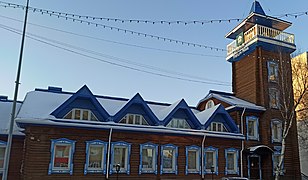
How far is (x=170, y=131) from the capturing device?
20578mm

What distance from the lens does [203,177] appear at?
21.0m

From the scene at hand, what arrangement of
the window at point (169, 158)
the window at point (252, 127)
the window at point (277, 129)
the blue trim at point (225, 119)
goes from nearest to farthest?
the window at point (169, 158) → the blue trim at point (225, 119) → the window at point (252, 127) → the window at point (277, 129)

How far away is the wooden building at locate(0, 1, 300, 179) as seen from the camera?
704 inches

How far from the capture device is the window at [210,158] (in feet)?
70.9

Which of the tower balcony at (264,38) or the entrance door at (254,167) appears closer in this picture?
the entrance door at (254,167)

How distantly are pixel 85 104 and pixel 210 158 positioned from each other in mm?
9319

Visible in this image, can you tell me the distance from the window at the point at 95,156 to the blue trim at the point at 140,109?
93.7 inches

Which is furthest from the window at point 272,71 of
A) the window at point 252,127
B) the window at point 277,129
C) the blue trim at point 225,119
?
the blue trim at point 225,119

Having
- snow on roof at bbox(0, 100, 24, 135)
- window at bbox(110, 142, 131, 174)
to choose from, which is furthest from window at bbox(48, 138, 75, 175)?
snow on roof at bbox(0, 100, 24, 135)

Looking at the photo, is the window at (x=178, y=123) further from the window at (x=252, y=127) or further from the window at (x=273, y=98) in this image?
the window at (x=273, y=98)

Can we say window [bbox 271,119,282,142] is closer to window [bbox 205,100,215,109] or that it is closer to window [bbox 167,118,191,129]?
window [bbox 205,100,215,109]

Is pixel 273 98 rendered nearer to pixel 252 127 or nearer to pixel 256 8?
→ pixel 252 127

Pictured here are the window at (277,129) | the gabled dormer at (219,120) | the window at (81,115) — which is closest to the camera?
the window at (81,115)

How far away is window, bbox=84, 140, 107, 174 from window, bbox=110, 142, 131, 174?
0.60m
